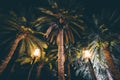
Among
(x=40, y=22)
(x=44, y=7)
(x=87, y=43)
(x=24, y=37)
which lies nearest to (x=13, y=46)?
(x=24, y=37)

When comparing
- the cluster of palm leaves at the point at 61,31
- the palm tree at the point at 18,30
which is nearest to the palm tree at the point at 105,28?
the cluster of palm leaves at the point at 61,31

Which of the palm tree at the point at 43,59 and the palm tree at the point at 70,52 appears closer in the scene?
the palm tree at the point at 70,52

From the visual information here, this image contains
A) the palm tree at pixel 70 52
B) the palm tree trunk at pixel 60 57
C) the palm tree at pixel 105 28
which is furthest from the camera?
the palm tree at pixel 70 52

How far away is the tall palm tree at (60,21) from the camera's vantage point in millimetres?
19469

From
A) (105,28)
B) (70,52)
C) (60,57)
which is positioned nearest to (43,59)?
(70,52)

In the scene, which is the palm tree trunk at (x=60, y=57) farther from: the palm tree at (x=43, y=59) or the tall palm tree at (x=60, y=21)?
the palm tree at (x=43, y=59)

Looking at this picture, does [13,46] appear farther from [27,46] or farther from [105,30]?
[105,30]

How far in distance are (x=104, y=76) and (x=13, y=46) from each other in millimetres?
13285

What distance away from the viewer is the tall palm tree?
63.9 feet

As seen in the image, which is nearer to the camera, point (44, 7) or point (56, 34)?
point (44, 7)

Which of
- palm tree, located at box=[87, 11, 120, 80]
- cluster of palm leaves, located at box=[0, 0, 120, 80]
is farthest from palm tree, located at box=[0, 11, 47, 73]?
palm tree, located at box=[87, 11, 120, 80]

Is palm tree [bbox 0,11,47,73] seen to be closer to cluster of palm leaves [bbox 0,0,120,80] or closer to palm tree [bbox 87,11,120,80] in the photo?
cluster of palm leaves [bbox 0,0,120,80]

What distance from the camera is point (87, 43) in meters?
23.5

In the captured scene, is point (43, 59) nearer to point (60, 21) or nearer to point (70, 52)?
point (70, 52)
